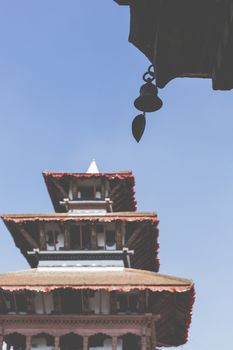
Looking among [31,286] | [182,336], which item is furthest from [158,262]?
[31,286]

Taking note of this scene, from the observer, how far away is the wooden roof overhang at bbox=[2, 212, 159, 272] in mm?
22406

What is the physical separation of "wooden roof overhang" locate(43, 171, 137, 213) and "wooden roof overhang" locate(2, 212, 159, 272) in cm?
285

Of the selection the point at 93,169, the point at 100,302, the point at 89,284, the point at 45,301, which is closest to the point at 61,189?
the point at 93,169

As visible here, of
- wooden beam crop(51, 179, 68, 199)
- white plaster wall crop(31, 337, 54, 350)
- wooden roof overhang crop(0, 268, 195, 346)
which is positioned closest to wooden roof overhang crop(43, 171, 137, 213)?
wooden beam crop(51, 179, 68, 199)

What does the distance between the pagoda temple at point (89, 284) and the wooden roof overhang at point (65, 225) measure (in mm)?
37

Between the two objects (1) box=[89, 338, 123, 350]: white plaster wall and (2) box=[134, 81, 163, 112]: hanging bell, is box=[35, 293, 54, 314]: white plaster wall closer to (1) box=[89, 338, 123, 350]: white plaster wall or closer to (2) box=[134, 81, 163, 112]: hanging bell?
(1) box=[89, 338, 123, 350]: white plaster wall

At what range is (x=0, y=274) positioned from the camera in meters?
21.7

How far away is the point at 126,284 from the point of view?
19.6m

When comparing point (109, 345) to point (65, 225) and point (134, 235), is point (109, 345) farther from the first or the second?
point (65, 225)

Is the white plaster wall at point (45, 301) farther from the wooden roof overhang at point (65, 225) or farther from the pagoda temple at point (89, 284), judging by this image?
the wooden roof overhang at point (65, 225)

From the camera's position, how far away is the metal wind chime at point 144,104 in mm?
5305

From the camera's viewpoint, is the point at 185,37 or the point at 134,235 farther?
the point at 134,235

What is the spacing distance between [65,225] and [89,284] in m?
3.57

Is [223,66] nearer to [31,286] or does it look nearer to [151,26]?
[151,26]
